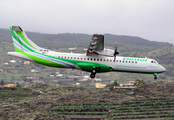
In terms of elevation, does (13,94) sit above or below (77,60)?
below

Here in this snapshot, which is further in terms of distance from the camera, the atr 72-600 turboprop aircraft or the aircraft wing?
the atr 72-600 turboprop aircraft

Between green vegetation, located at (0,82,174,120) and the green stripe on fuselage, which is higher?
the green stripe on fuselage

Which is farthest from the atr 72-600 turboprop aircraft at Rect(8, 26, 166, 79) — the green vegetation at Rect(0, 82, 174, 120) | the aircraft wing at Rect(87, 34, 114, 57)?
the green vegetation at Rect(0, 82, 174, 120)

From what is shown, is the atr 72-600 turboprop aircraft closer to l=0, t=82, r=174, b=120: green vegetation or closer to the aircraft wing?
the aircraft wing

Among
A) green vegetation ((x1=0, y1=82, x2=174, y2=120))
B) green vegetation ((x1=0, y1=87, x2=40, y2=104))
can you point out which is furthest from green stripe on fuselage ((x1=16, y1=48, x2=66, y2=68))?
green vegetation ((x1=0, y1=87, x2=40, y2=104))

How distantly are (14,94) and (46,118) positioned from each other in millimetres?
47218

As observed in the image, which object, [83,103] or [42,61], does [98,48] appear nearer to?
[42,61]

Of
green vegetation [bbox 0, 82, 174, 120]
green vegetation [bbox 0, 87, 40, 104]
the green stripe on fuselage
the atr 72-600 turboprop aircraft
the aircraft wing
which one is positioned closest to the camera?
the aircraft wing

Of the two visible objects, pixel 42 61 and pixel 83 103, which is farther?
pixel 83 103

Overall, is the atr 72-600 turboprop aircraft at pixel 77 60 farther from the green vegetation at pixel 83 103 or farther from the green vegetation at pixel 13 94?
the green vegetation at pixel 13 94

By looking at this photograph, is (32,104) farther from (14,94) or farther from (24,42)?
(24,42)

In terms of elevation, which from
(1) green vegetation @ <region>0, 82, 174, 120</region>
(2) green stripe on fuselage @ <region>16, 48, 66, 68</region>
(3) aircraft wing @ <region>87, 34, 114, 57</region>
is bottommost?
(1) green vegetation @ <region>0, 82, 174, 120</region>

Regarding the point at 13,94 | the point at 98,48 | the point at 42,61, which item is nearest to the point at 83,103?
the point at 13,94

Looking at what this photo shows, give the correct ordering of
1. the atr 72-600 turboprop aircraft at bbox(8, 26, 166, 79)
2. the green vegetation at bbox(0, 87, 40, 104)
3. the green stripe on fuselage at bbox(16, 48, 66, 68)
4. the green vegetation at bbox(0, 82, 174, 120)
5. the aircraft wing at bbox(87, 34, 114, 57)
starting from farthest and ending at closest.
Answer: the green vegetation at bbox(0, 87, 40, 104), the green vegetation at bbox(0, 82, 174, 120), the green stripe on fuselage at bbox(16, 48, 66, 68), the atr 72-600 turboprop aircraft at bbox(8, 26, 166, 79), the aircraft wing at bbox(87, 34, 114, 57)
